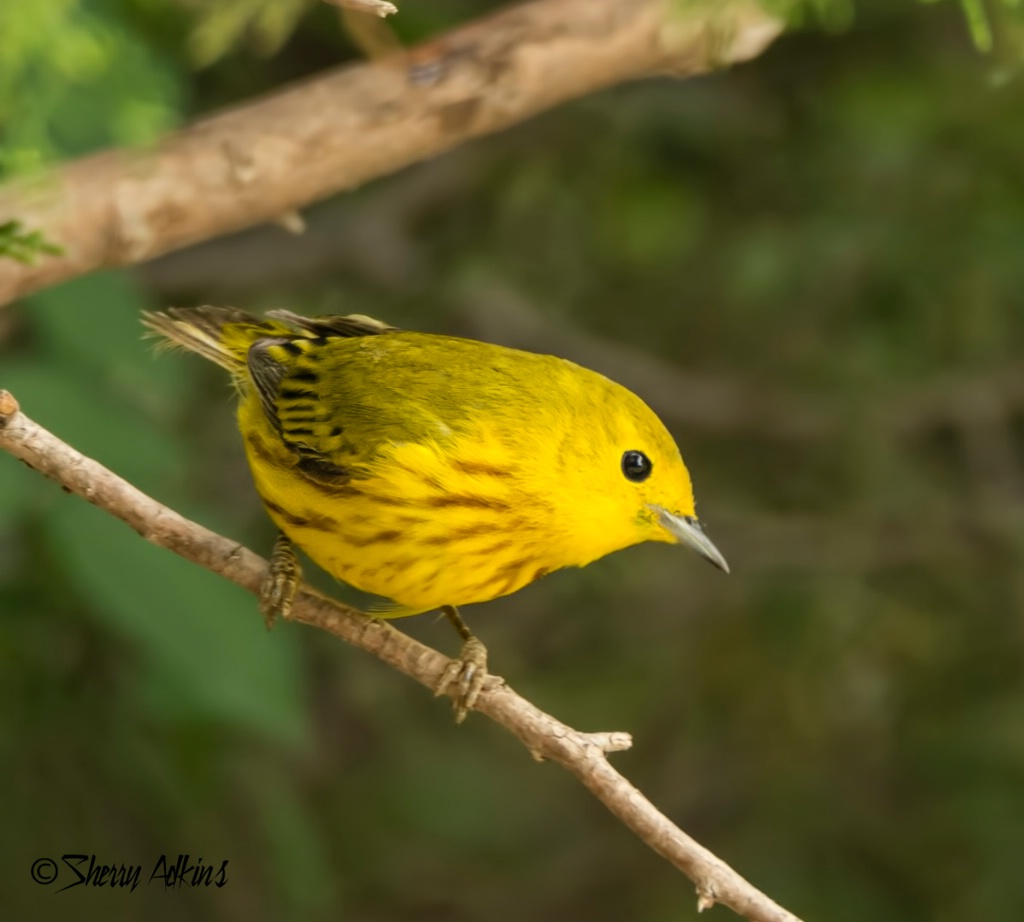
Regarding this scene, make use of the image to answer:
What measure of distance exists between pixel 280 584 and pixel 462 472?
1.45ft

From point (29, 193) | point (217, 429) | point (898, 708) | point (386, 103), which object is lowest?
point (898, 708)

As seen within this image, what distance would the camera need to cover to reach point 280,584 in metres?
3.01

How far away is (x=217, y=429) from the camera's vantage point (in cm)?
503

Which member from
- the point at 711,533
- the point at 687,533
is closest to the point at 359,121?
the point at 687,533

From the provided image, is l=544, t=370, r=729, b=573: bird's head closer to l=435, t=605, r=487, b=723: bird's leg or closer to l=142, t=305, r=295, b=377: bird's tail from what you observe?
l=435, t=605, r=487, b=723: bird's leg

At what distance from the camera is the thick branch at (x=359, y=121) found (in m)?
3.16

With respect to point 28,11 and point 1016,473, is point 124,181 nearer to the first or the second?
point 28,11

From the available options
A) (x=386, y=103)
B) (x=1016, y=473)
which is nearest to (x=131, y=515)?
(x=386, y=103)

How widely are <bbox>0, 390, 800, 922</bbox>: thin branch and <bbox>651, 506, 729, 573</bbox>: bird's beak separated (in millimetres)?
501

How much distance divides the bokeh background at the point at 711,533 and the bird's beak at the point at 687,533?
1.43 m

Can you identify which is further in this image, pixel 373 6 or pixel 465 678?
pixel 465 678

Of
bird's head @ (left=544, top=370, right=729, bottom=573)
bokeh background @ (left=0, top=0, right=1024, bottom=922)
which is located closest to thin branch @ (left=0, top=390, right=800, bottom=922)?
A: bird's head @ (left=544, top=370, right=729, bottom=573)

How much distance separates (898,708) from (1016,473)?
41.2 inches

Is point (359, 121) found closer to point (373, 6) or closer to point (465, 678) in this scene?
A: point (465, 678)
